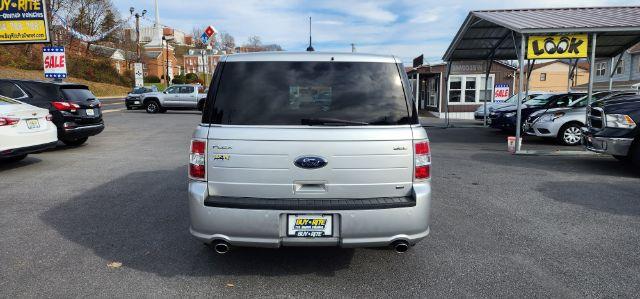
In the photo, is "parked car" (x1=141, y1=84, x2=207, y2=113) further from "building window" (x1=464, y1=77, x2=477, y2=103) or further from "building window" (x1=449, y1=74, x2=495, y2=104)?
"building window" (x1=464, y1=77, x2=477, y2=103)

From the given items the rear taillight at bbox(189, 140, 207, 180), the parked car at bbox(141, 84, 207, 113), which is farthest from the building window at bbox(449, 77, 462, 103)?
the rear taillight at bbox(189, 140, 207, 180)

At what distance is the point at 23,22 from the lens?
17.3 m

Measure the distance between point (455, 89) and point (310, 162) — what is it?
2526 cm

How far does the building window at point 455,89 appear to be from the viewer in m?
26.8

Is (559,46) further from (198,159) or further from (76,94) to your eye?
(76,94)

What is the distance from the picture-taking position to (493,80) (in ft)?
88.9

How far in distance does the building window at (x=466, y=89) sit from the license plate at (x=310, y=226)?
25.1 meters

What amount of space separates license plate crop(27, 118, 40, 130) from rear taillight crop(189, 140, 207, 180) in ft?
19.2

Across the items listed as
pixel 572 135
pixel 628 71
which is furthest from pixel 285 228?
pixel 628 71

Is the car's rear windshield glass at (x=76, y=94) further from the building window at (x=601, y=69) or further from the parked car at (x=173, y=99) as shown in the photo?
the building window at (x=601, y=69)

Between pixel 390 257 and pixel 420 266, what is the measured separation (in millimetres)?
308

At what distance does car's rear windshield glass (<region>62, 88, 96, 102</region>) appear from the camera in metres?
9.99

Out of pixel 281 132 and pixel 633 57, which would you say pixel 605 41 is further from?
pixel 633 57

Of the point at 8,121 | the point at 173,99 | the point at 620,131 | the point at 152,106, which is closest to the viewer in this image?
the point at 8,121
